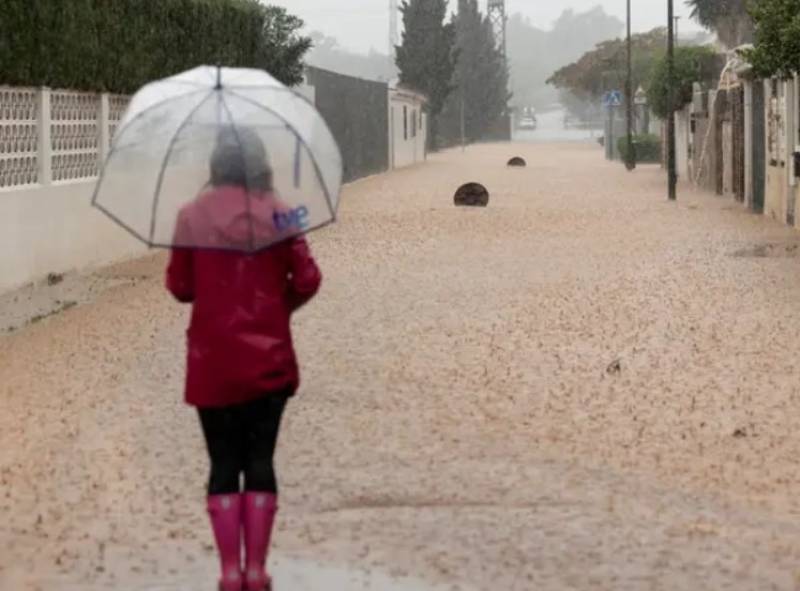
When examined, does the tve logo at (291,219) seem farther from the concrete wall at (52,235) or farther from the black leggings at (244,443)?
the concrete wall at (52,235)

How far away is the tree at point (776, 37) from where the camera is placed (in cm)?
1728

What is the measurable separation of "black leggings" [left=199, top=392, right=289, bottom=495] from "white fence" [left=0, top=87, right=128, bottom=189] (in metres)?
10.6

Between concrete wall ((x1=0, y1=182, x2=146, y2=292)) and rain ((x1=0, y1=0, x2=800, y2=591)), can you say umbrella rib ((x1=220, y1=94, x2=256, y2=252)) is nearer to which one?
rain ((x1=0, y1=0, x2=800, y2=591))

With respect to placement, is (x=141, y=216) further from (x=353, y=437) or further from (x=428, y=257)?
(x=428, y=257)

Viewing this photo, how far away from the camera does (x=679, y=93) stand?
43.3 meters

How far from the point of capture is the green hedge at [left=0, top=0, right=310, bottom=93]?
16359mm

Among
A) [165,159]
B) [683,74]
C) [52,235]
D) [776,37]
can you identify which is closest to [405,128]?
[683,74]

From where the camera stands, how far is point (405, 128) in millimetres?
61781

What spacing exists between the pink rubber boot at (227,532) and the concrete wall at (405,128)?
4987cm

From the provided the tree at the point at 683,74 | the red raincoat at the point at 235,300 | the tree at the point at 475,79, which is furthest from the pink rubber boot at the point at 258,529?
the tree at the point at 475,79

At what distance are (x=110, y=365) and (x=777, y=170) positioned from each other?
15.6m

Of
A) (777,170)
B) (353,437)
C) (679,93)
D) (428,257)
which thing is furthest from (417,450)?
(679,93)

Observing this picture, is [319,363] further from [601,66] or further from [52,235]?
[601,66]

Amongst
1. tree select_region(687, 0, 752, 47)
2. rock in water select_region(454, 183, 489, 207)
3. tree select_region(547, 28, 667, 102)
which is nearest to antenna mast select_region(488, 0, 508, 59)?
tree select_region(547, 28, 667, 102)
